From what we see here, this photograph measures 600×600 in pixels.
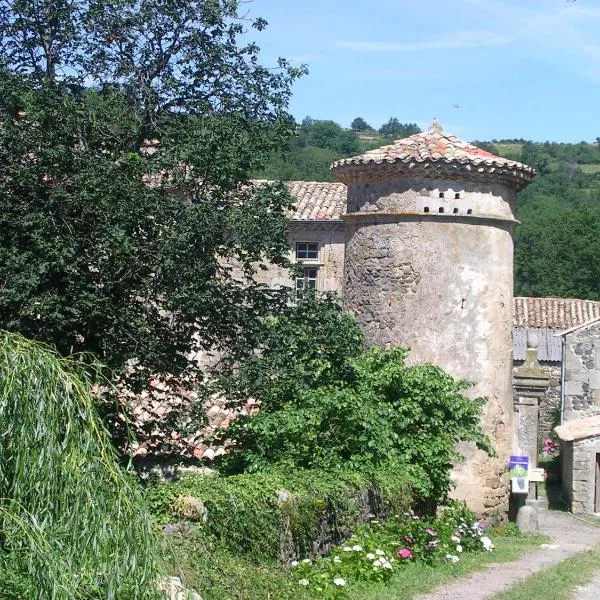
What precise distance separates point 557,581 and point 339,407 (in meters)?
3.12

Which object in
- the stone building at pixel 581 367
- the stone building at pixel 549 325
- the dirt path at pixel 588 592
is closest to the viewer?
the dirt path at pixel 588 592

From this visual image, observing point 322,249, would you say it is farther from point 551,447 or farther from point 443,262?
point 443,262

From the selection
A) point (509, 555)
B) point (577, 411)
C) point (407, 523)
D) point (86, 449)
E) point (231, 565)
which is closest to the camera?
point (86, 449)

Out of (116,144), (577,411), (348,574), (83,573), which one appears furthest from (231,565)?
(577,411)

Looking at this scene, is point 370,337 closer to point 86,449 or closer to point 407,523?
point 407,523

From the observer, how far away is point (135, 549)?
19.4 feet

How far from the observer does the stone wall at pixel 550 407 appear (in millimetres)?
32500

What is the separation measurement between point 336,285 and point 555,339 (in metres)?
10.5

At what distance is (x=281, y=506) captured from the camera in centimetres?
977

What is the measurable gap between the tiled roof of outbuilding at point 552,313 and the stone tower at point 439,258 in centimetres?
2481

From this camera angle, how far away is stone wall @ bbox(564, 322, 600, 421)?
29500 millimetres

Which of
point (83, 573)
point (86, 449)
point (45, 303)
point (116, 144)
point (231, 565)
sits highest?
point (116, 144)

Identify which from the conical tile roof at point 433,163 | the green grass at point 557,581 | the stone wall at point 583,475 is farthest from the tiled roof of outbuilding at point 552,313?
the green grass at point 557,581

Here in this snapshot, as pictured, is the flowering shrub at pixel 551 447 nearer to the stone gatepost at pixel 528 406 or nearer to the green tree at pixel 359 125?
the stone gatepost at pixel 528 406
